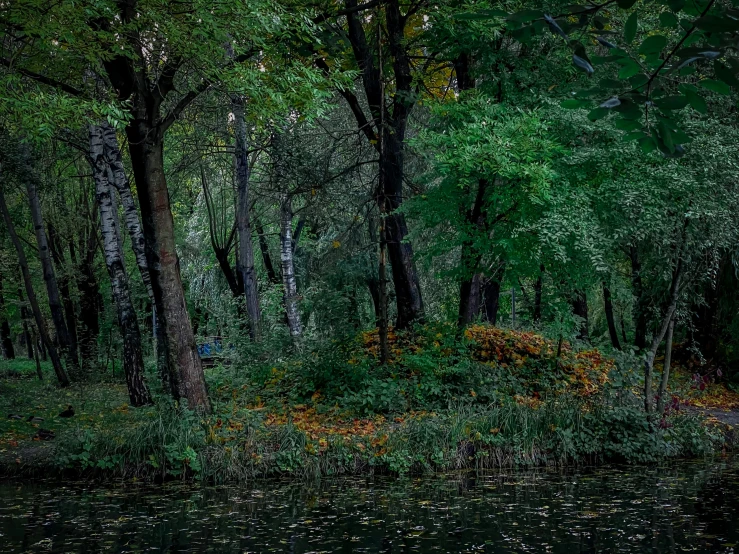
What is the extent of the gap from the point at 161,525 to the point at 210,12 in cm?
601

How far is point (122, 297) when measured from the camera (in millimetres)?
13562

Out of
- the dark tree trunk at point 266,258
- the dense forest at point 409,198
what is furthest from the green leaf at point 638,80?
the dark tree trunk at point 266,258

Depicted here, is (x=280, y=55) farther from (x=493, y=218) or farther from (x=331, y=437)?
(x=331, y=437)

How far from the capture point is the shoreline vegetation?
30.8ft

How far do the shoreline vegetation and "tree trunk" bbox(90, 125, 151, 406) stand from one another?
585mm

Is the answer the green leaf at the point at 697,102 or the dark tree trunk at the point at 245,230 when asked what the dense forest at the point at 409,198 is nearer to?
the dark tree trunk at the point at 245,230

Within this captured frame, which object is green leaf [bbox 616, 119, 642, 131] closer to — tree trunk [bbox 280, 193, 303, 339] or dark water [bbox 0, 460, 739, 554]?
dark water [bbox 0, 460, 739, 554]

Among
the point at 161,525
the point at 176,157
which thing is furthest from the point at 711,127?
the point at 176,157

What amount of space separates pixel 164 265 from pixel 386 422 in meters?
4.33

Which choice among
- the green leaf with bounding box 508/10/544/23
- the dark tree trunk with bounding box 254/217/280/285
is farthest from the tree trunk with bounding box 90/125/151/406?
the green leaf with bounding box 508/10/544/23

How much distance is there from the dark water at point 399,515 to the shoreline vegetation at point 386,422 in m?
0.50

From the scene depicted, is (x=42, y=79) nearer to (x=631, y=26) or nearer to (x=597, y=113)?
(x=597, y=113)

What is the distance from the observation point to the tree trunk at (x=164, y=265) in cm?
1034

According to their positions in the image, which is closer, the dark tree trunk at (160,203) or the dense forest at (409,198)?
the dense forest at (409,198)
